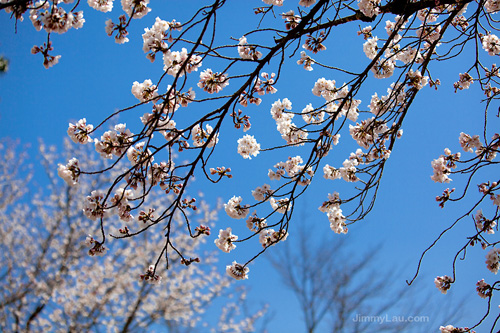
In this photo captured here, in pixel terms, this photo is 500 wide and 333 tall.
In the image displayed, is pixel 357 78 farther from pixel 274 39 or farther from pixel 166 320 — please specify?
pixel 166 320

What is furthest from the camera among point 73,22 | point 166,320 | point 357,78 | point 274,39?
point 166,320

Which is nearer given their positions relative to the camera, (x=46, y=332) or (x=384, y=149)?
(x=384, y=149)

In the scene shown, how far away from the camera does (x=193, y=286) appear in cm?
860

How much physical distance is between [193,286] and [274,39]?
780 centimetres

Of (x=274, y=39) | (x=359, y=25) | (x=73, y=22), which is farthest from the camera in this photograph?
(x=359, y=25)

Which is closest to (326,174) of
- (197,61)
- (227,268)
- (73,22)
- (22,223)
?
(227,268)

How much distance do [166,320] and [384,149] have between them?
6854mm

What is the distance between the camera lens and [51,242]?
25.5ft

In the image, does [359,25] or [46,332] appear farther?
[46,332]

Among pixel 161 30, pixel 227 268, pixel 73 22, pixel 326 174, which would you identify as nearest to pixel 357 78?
pixel 326 174

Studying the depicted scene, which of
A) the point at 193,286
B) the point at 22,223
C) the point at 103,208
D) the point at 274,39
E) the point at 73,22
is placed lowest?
the point at 103,208

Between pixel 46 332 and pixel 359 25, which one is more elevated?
pixel 46 332

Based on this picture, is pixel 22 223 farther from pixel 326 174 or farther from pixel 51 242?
pixel 326 174

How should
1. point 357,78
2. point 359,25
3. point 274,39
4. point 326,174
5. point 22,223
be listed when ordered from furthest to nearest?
point 22,223
point 326,174
point 359,25
point 357,78
point 274,39
